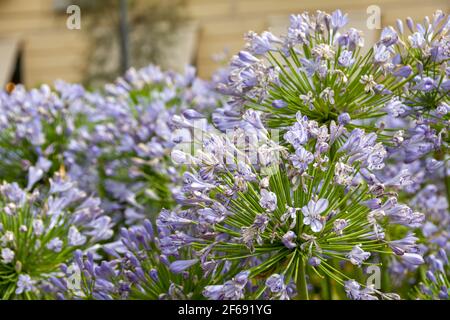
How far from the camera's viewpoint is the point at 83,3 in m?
8.70

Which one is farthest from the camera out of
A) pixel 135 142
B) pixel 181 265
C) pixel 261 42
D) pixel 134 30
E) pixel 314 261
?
pixel 134 30

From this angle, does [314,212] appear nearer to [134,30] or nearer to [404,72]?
[404,72]

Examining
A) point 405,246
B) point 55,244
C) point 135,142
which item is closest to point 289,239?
point 405,246

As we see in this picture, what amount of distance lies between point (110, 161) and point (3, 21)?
9934 millimetres

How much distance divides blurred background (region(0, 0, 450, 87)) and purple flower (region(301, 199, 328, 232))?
6.75m

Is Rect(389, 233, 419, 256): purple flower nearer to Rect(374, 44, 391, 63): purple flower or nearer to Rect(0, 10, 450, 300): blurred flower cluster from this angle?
Rect(0, 10, 450, 300): blurred flower cluster

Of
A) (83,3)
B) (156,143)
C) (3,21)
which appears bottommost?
(156,143)

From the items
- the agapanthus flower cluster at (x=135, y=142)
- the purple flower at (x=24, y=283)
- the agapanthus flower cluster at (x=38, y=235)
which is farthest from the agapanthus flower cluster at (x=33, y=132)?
the purple flower at (x=24, y=283)

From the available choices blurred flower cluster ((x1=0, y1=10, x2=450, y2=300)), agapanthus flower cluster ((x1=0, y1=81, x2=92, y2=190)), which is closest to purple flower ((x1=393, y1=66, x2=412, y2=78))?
blurred flower cluster ((x1=0, y1=10, x2=450, y2=300))

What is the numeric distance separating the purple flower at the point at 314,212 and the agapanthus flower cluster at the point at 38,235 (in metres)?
0.48

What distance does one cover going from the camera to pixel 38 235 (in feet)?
4.29

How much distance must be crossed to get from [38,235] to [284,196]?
0.48m
